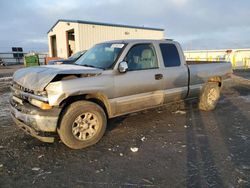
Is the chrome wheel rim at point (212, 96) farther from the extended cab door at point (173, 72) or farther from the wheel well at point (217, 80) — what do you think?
the extended cab door at point (173, 72)

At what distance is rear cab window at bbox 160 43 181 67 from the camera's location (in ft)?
17.4

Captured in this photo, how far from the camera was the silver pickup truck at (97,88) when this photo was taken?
374cm

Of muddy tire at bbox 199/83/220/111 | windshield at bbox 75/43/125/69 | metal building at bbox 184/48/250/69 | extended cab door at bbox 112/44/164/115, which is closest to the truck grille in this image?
windshield at bbox 75/43/125/69

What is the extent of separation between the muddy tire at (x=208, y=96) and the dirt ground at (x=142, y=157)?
89cm

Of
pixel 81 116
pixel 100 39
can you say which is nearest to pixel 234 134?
pixel 81 116

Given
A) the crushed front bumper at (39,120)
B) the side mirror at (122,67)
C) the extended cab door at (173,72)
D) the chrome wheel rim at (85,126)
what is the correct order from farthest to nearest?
1. the extended cab door at (173,72)
2. the side mirror at (122,67)
3. the chrome wheel rim at (85,126)
4. the crushed front bumper at (39,120)

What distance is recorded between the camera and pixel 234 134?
473 centimetres

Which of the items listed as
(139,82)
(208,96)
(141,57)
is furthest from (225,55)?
(139,82)

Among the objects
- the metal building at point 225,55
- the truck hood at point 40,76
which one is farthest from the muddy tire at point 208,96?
the metal building at point 225,55

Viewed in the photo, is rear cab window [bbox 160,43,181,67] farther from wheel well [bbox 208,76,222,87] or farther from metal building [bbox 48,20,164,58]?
metal building [bbox 48,20,164,58]

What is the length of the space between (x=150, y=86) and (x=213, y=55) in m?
32.2

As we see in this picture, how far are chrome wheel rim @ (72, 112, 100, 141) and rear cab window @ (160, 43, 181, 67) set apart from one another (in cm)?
217

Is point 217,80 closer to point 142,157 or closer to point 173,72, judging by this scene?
point 173,72

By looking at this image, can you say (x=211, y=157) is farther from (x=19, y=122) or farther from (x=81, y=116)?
(x=19, y=122)
